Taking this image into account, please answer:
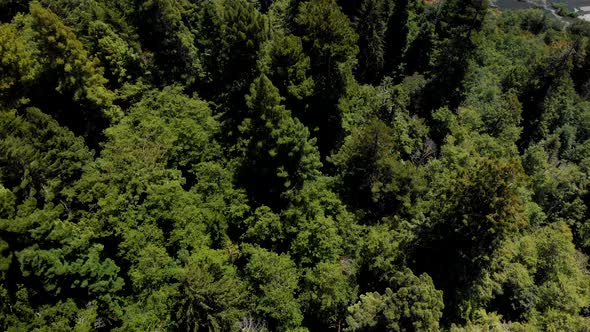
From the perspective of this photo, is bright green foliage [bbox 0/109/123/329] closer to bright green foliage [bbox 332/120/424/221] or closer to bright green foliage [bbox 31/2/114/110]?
bright green foliage [bbox 31/2/114/110]

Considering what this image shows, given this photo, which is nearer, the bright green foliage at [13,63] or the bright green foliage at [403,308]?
the bright green foliage at [403,308]

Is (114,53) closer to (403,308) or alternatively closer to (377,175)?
(377,175)

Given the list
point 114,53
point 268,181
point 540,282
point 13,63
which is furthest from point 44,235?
point 540,282

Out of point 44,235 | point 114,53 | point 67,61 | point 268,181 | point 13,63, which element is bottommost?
point 44,235

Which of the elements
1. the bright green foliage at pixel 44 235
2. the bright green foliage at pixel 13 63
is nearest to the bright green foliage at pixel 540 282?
the bright green foliage at pixel 44 235

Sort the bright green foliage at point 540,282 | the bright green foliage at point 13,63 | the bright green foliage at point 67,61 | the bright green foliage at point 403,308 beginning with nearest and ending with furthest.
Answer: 1. the bright green foliage at point 403,308
2. the bright green foliage at point 540,282
3. the bright green foliage at point 67,61
4. the bright green foliage at point 13,63

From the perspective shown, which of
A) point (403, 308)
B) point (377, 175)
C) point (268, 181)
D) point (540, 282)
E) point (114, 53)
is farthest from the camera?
point (114, 53)

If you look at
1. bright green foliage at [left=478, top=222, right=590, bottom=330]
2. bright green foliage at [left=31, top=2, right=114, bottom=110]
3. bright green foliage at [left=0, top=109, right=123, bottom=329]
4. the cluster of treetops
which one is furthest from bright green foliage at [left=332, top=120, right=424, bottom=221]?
bright green foliage at [left=31, top=2, right=114, bottom=110]

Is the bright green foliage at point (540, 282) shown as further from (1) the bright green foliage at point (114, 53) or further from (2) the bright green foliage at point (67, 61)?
(1) the bright green foliage at point (114, 53)

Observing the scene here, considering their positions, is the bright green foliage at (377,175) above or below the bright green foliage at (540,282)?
above
